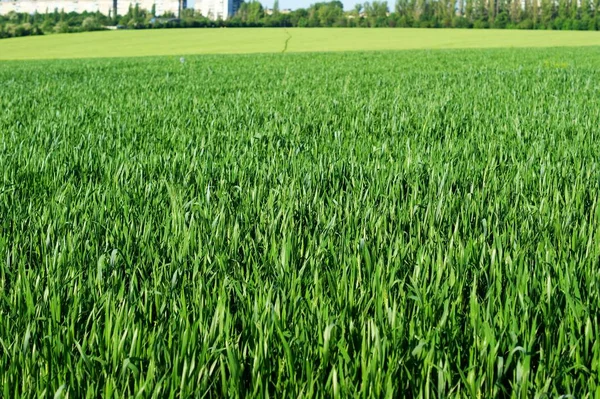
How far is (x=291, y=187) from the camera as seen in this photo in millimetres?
3070

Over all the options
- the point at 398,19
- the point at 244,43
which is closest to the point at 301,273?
the point at 244,43

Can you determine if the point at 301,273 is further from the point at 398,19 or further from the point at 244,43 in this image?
the point at 398,19

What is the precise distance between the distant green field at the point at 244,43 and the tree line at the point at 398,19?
16497 mm

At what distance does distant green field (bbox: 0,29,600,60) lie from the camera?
4344 cm

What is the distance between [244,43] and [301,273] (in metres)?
48.1

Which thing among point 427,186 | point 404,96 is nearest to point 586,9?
point 404,96

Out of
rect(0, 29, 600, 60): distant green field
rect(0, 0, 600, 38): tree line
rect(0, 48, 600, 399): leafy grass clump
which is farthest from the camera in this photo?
rect(0, 0, 600, 38): tree line

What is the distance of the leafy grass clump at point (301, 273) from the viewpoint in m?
1.44

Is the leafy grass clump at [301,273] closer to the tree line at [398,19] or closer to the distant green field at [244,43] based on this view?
the distant green field at [244,43]

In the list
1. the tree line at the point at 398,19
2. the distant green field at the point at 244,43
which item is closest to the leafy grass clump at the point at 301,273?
the distant green field at the point at 244,43

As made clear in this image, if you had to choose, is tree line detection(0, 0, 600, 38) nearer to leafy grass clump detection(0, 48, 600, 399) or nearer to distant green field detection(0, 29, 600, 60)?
distant green field detection(0, 29, 600, 60)

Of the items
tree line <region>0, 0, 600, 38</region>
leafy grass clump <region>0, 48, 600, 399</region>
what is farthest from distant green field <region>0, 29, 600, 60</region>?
leafy grass clump <region>0, 48, 600, 399</region>

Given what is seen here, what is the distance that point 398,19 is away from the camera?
294 feet

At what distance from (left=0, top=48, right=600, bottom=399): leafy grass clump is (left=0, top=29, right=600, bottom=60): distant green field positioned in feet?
126
